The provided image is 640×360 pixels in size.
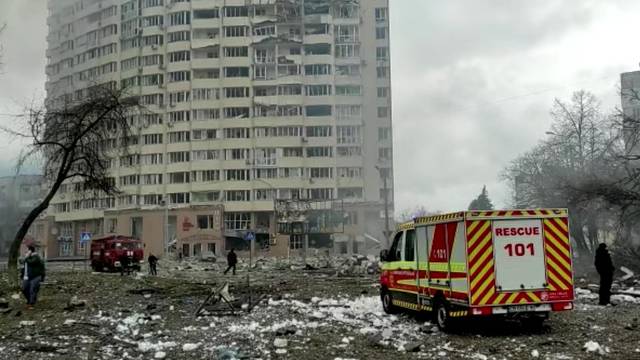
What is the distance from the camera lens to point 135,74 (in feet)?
284

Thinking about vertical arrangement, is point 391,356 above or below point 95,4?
below

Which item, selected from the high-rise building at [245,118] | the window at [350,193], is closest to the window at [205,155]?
the high-rise building at [245,118]

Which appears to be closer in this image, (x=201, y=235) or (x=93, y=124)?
(x=93, y=124)

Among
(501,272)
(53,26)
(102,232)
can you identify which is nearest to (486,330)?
(501,272)

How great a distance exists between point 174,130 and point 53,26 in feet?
113

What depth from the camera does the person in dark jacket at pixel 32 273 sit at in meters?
14.6

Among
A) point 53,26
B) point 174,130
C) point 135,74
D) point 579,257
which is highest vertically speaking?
point 53,26

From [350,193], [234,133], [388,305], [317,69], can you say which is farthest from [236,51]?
[388,305]

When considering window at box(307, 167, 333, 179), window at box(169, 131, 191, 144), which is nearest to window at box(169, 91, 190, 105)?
window at box(169, 131, 191, 144)

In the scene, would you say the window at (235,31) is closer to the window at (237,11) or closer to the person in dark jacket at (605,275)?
the window at (237,11)

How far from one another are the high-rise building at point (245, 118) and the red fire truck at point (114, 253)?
1562 inches

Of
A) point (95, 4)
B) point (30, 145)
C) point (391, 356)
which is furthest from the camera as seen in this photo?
point (95, 4)

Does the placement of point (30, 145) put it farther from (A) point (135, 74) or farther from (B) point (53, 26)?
(B) point (53, 26)

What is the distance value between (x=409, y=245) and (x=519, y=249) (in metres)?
2.95
